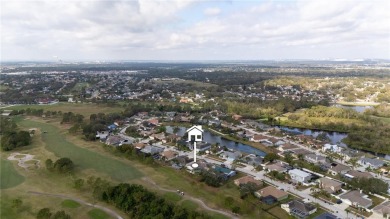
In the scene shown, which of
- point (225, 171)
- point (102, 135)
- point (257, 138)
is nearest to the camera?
point (225, 171)

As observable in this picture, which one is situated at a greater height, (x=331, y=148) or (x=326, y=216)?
(x=326, y=216)

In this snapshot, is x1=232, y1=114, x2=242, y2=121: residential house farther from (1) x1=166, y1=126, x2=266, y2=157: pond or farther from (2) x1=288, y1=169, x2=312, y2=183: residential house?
(2) x1=288, y1=169, x2=312, y2=183: residential house

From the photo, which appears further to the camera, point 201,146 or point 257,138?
point 257,138

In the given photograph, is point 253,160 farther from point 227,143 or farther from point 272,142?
point 227,143

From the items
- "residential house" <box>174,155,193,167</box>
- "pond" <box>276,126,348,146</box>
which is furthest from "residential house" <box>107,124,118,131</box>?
"pond" <box>276,126,348,146</box>

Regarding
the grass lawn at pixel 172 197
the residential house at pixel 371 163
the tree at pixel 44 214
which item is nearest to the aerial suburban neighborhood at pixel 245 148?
the residential house at pixel 371 163

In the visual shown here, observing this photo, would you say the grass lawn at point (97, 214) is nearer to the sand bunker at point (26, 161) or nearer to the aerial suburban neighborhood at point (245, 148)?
→ the aerial suburban neighborhood at point (245, 148)

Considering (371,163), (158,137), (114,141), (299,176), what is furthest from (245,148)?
(114,141)

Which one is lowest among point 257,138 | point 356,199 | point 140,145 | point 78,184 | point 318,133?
point 318,133
